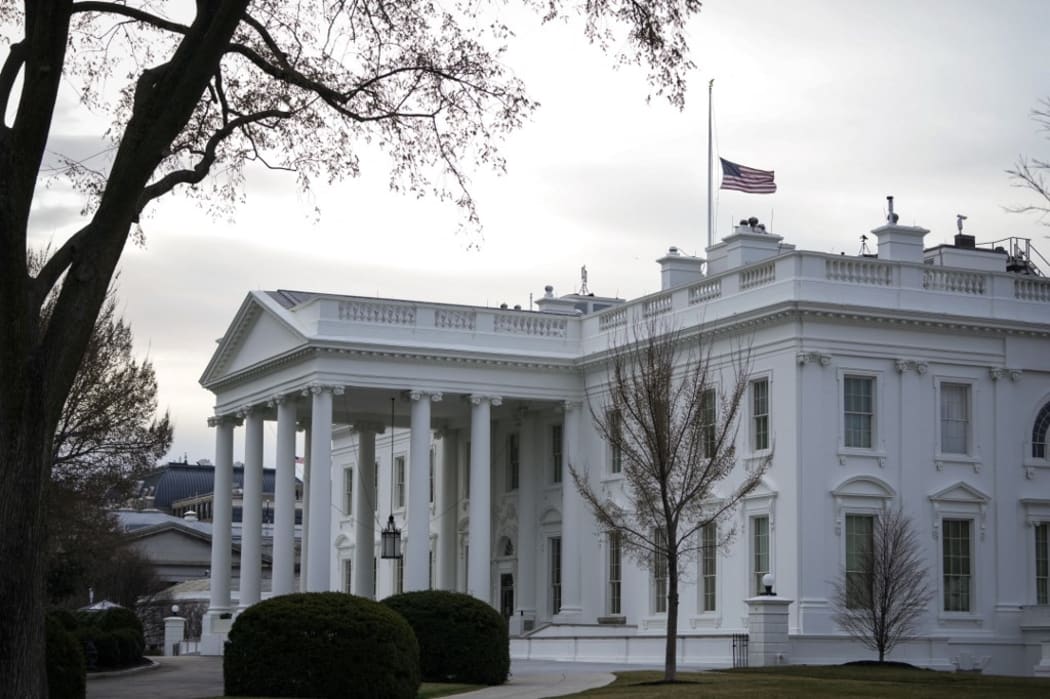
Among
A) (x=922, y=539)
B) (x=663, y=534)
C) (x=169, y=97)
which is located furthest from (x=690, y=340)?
(x=169, y=97)

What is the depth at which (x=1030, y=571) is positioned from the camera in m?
44.1

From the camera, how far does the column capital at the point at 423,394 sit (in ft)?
166

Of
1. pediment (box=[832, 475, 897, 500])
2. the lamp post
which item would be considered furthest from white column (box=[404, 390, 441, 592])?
pediment (box=[832, 475, 897, 500])

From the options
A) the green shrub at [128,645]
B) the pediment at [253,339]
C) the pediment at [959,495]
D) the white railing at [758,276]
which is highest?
the white railing at [758,276]

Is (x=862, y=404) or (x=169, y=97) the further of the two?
(x=862, y=404)

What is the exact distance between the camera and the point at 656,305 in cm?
4906

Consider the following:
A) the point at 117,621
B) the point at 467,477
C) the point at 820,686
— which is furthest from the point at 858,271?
the point at 117,621

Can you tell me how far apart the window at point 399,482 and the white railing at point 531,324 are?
47.9 feet

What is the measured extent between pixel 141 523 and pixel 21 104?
97.2 meters

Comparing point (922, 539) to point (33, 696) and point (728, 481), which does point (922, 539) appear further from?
point (33, 696)

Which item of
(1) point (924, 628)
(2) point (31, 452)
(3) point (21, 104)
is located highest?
(3) point (21, 104)

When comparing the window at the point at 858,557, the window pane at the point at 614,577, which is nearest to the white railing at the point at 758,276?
the window at the point at 858,557

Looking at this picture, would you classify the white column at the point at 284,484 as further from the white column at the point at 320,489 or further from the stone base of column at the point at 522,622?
the stone base of column at the point at 522,622

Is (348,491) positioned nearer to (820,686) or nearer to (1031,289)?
(1031,289)
